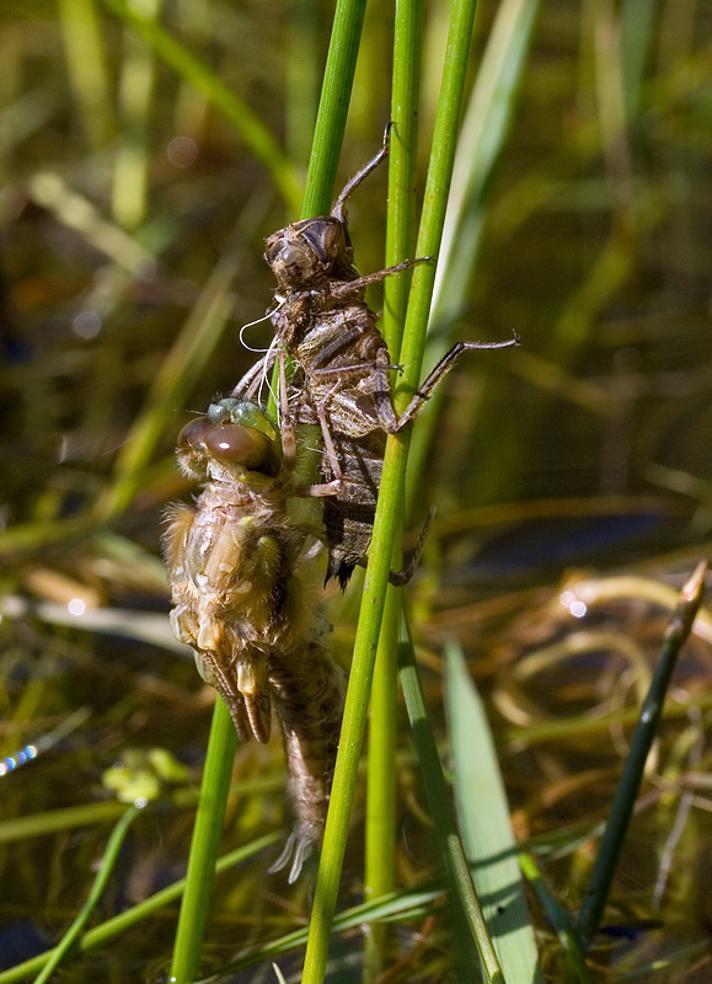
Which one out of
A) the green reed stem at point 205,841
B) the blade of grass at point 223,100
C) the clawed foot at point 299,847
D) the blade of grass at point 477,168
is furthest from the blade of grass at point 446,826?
the blade of grass at point 223,100

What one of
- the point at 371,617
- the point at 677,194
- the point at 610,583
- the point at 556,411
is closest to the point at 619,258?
the point at 677,194

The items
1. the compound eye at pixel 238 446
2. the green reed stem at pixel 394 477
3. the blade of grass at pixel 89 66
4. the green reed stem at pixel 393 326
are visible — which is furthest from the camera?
the blade of grass at pixel 89 66

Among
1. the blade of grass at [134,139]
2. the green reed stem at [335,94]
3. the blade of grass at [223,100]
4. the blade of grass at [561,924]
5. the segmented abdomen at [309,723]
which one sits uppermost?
the blade of grass at [134,139]

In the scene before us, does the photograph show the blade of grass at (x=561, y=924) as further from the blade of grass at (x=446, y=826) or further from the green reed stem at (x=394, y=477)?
the green reed stem at (x=394, y=477)

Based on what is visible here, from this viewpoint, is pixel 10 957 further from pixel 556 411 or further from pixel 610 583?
pixel 556 411

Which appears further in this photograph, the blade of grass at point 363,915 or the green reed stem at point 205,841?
the blade of grass at point 363,915

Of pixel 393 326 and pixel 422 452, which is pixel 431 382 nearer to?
pixel 393 326

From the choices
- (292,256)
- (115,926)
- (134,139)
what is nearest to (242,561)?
(292,256)
